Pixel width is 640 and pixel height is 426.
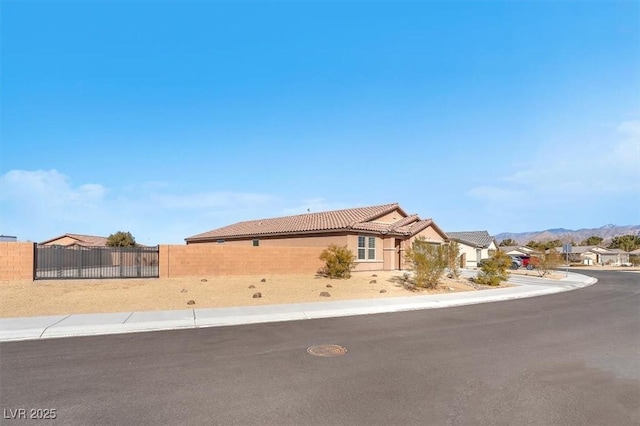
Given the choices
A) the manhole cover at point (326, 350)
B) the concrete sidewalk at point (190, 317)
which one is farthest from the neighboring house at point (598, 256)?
the manhole cover at point (326, 350)

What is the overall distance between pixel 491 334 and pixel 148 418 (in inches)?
311

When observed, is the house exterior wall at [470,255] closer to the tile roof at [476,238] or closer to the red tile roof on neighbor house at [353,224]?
→ the tile roof at [476,238]

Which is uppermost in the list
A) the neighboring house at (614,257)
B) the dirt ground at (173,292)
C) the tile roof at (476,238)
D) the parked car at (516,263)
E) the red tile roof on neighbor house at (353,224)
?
the red tile roof on neighbor house at (353,224)

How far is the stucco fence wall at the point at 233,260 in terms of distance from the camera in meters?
20.8

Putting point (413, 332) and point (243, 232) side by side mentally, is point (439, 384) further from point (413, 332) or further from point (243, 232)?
point (243, 232)

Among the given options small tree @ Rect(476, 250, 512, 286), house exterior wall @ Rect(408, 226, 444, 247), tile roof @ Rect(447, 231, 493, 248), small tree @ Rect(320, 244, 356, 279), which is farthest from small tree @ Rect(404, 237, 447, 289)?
tile roof @ Rect(447, 231, 493, 248)

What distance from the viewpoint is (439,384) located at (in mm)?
5918

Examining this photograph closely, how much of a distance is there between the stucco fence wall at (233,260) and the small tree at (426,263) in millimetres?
7633

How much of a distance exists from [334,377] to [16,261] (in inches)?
687

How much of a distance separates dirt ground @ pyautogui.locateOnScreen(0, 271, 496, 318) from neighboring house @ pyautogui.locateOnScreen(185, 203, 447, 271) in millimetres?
4766

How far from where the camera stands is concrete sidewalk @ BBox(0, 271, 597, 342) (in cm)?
946

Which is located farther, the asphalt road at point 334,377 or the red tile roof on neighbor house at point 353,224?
the red tile roof on neighbor house at point 353,224

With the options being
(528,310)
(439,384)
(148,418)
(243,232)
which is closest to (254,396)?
(148,418)

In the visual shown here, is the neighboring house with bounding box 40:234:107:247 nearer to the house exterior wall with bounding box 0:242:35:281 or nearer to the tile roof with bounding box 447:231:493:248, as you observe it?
the house exterior wall with bounding box 0:242:35:281
